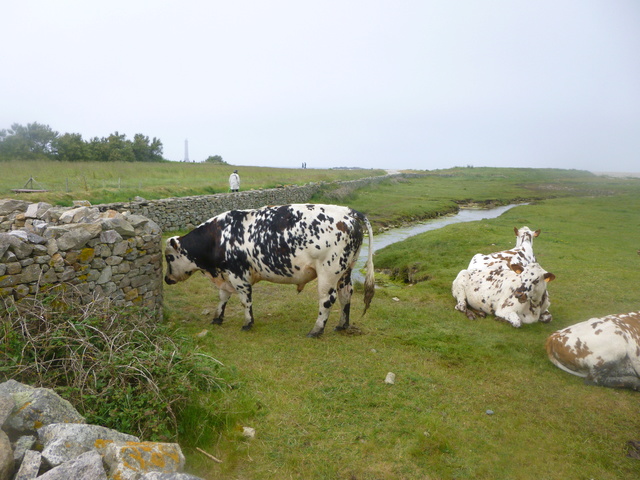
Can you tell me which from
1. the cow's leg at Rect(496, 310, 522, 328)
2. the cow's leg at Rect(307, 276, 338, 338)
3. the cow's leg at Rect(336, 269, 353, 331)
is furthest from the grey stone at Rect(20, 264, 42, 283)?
the cow's leg at Rect(496, 310, 522, 328)

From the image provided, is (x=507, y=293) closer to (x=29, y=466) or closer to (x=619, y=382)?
(x=619, y=382)

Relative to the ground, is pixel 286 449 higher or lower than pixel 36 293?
lower

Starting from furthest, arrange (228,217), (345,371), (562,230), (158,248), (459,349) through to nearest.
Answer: (562,230) < (228,217) < (158,248) < (459,349) < (345,371)

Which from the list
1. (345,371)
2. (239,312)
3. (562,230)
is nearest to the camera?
(345,371)

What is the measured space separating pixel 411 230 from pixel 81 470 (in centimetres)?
2128

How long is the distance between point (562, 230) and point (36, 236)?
854 inches

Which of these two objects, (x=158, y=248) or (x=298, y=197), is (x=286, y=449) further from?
(x=298, y=197)

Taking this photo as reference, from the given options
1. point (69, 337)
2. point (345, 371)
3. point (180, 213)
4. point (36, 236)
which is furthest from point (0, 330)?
point (180, 213)

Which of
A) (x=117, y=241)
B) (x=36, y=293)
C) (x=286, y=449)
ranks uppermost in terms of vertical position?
(x=117, y=241)

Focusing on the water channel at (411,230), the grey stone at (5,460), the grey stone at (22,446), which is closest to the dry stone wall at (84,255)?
the grey stone at (22,446)

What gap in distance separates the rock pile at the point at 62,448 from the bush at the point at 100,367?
54cm

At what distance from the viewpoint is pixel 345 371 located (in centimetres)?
617

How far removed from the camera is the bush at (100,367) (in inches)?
161

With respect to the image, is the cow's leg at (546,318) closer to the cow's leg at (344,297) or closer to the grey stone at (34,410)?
the cow's leg at (344,297)
